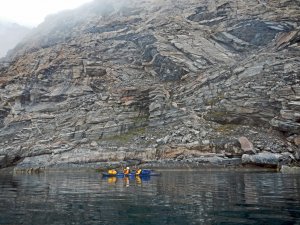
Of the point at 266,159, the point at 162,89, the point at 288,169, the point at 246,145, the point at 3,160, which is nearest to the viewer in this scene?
the point at 288,169

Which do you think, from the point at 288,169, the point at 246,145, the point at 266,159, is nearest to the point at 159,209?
the point at 288,169

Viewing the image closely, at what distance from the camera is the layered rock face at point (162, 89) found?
220 ft

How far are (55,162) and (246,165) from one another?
127 feet

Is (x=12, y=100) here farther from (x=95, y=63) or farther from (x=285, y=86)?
(x=285, y=86)

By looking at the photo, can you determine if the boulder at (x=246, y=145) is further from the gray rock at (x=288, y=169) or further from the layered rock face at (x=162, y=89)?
the gray rock at (x=288, y=169)

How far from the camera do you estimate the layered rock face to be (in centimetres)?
6700

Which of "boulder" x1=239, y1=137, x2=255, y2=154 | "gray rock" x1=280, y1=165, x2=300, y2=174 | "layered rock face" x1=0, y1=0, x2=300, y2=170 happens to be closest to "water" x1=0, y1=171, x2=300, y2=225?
"gray rock" x1=280, y1=165, x2=300, y2=174

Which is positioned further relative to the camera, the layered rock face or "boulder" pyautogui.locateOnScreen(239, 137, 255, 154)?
the layered rock face

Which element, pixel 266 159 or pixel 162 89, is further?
pixel 162 89

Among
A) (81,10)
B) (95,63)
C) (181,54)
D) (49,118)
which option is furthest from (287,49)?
(81,10)

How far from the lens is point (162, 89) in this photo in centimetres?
8775

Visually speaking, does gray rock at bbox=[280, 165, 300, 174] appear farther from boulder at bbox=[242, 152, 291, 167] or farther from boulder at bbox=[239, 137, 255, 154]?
boulder at bbox=[239, 137, 255, 154]

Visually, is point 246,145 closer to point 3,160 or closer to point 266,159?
point 266,159

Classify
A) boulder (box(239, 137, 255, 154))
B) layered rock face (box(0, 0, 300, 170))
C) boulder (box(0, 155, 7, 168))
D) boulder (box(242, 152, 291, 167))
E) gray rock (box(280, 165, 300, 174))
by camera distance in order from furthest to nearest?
boulder (box(0, 155, 7, 168)) → layered rock face (box(0, 0, 300, 170)) → boulder (box(239, 137, 255, 154)) → boulder (box(242, 152, 291, 167)) → gray rock (box(280, 165, 300, 174))
